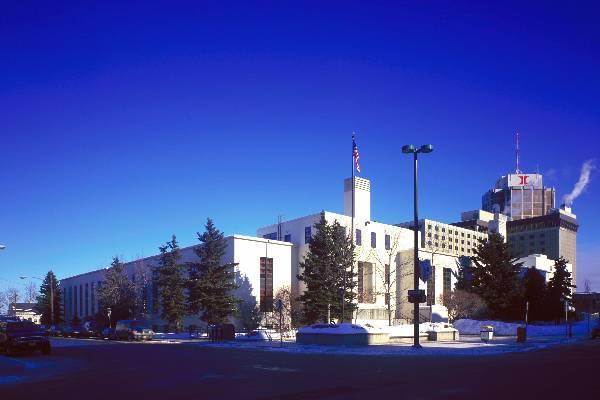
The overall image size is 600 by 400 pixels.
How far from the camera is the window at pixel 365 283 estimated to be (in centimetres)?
7281

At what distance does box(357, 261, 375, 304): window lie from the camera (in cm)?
7281

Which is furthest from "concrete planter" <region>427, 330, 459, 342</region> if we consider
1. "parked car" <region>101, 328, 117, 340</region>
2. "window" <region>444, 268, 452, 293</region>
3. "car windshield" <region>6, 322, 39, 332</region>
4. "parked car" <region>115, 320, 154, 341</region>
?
"window" <region>444, 268, 452, 293</region>

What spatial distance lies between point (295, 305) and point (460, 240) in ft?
409

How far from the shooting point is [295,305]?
6325 centimetres

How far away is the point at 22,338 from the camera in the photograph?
2606 cm

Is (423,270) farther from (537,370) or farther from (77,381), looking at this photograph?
(77,381)

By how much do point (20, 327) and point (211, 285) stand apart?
92.4 feet

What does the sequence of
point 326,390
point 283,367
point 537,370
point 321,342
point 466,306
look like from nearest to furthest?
1. point 326,390
2. point 537,370
3. point 283,367
4. point 321,342
5. point 466,306

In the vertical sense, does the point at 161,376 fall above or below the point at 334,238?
below

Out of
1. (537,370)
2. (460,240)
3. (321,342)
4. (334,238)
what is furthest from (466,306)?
(460,240)

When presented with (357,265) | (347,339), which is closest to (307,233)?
(357,265)

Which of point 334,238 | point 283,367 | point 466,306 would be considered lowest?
point 466,306

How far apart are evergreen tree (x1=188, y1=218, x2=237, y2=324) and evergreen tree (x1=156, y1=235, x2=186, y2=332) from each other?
3.08 metres

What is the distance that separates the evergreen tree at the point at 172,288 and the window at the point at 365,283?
22530 mm
